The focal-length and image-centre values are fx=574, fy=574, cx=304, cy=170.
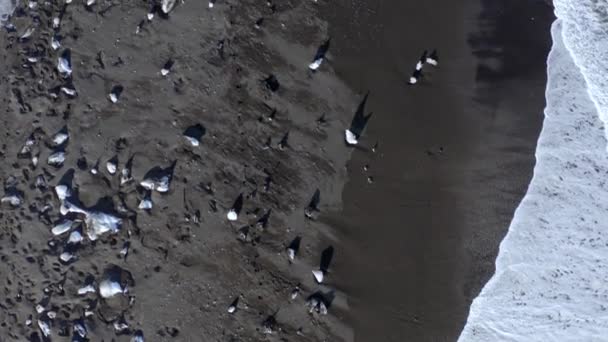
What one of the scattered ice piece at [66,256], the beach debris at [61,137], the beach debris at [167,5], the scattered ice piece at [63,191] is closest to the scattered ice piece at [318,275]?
the scattered ice piece at [66,256]

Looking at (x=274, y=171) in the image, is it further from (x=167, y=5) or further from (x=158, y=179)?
(x=167, y=5)

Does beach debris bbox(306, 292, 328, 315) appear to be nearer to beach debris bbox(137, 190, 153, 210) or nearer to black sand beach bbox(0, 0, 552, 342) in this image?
black sand beach bbox(0, 0, 552, 342)

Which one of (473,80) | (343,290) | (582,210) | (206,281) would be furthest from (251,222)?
(582,210)

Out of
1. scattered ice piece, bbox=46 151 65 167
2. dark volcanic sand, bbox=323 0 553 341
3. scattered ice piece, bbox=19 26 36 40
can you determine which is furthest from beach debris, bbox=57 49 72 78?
dark volcanic sand, bbox=323 0 553 341

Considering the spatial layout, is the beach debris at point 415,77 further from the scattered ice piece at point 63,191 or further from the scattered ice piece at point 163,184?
the scattered ice piece at point 63,191

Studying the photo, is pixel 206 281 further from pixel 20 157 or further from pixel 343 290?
pixel 20 157
